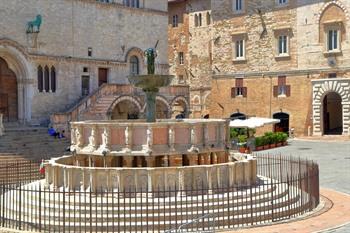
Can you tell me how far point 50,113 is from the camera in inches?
1316

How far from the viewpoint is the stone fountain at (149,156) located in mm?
14484

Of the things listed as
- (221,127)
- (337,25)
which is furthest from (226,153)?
(337,25)

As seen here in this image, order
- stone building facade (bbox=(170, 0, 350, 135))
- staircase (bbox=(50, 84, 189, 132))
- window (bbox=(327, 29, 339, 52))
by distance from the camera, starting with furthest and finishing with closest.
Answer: stone building facade (bbox=(170, 0, 350, 135))
window (bbox=(327, 29, 339, 52))
staircase (bbox=(50, 84, 189, 132))

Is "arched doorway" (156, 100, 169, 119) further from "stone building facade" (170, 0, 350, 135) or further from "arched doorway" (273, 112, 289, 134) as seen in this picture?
"arched doorway" (273, 112, 289, 134)

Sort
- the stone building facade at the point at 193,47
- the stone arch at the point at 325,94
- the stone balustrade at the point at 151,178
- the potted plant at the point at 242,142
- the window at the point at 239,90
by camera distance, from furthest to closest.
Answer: the stone building facade at the point at 193,47, the window at the point at 239,90, the stone arch at the point at 325,94, the potted plant at the point at 242,142, the stone balustrade at the point at 151,178

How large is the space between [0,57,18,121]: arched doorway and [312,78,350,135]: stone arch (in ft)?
69.7

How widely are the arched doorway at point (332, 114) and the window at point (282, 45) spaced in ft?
15.5

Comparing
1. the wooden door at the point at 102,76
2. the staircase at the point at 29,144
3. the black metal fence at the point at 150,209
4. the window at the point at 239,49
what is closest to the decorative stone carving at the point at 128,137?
the black metal fence at the point at 150,209

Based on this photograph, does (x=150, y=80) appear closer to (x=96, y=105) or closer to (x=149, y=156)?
(x=149, y=156)

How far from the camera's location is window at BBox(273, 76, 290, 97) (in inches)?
1660

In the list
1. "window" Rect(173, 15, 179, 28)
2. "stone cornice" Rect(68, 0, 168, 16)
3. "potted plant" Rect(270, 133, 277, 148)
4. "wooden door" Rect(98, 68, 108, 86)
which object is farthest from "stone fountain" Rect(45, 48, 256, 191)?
"window" Rect(173, 15, 179, 28)

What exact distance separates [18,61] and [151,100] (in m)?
15.9

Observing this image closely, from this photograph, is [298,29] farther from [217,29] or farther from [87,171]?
Answer: [87,171]

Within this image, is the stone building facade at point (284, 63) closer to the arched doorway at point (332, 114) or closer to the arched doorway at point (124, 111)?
the arched doorway at point (332, 114)
